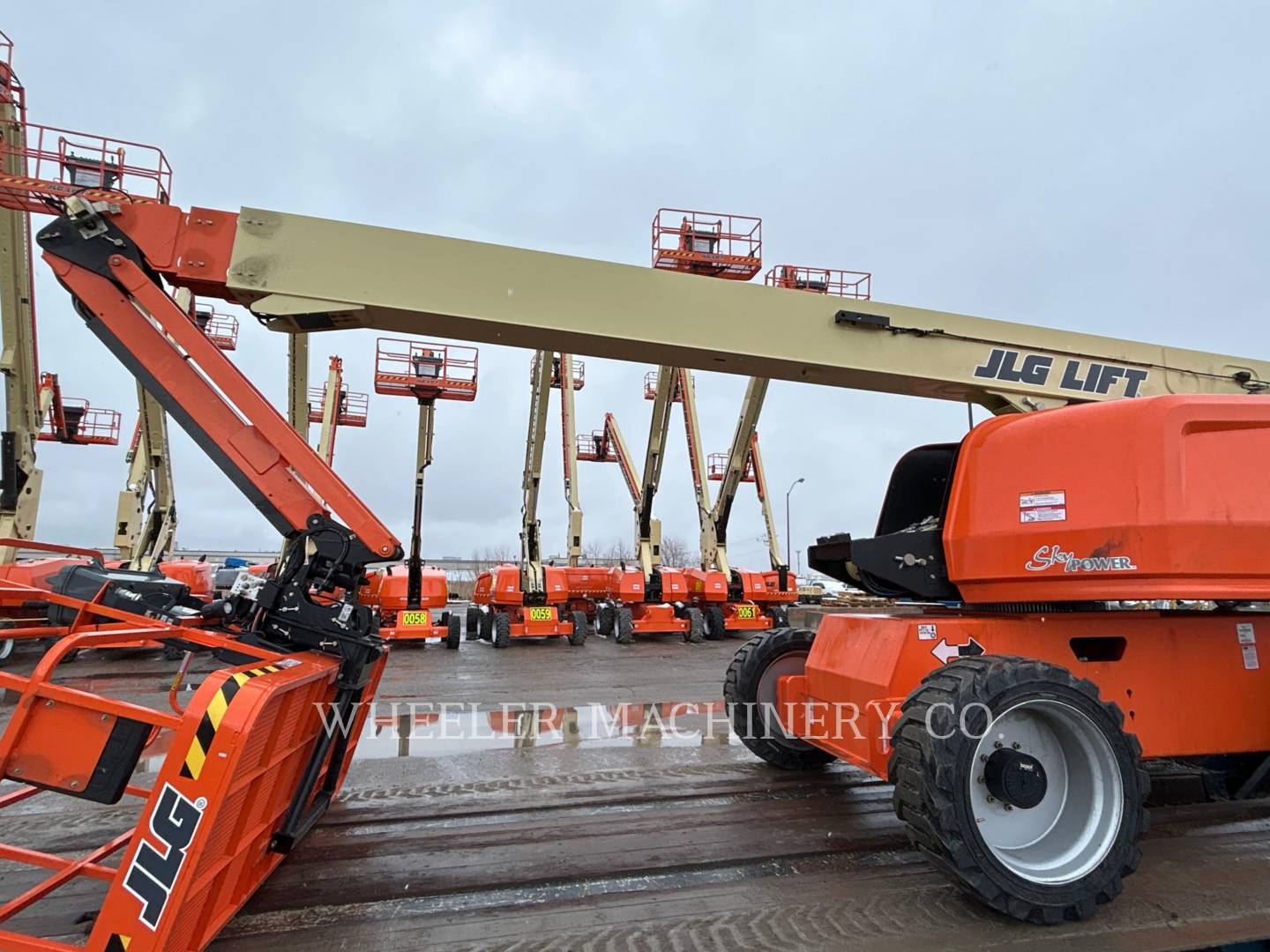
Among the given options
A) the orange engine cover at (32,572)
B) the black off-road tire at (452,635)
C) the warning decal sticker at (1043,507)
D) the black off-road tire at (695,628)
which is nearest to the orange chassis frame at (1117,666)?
the warning decal sticker at (1043,507)

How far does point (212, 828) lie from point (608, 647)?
44.5ft

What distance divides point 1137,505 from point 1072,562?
439 millimetres

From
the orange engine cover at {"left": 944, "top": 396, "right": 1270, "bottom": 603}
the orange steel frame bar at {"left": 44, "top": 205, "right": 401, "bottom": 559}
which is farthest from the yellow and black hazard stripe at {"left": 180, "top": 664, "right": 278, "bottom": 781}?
the orange engine cover at {"left": 944, "top": 396, "right": 1270, "bottom": 603}

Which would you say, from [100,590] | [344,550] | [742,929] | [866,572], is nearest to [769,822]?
[742,929]

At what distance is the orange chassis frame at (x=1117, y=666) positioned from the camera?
14.3ft

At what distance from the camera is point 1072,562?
160 inches

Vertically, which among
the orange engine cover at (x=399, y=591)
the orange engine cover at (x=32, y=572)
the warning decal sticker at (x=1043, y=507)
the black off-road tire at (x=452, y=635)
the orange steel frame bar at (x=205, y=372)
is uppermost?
the orange steel frame bar at (x=205, y=372)

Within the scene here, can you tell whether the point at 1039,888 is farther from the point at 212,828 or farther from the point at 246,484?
the point at 246,484

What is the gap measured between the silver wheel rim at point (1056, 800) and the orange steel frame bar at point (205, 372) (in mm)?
3543

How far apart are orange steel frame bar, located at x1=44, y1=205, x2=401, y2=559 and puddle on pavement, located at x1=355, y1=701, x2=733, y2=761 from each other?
12.2 feet

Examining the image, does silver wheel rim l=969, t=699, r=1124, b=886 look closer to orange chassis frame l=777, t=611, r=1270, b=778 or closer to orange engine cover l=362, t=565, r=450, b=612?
orange chassis frame l=777, t=611, r=1270, b=778

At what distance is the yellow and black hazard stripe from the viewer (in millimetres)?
2852

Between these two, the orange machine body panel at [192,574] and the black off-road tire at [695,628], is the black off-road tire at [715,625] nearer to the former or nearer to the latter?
the black off-road tire at [695,628]

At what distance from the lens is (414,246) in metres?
4.39
